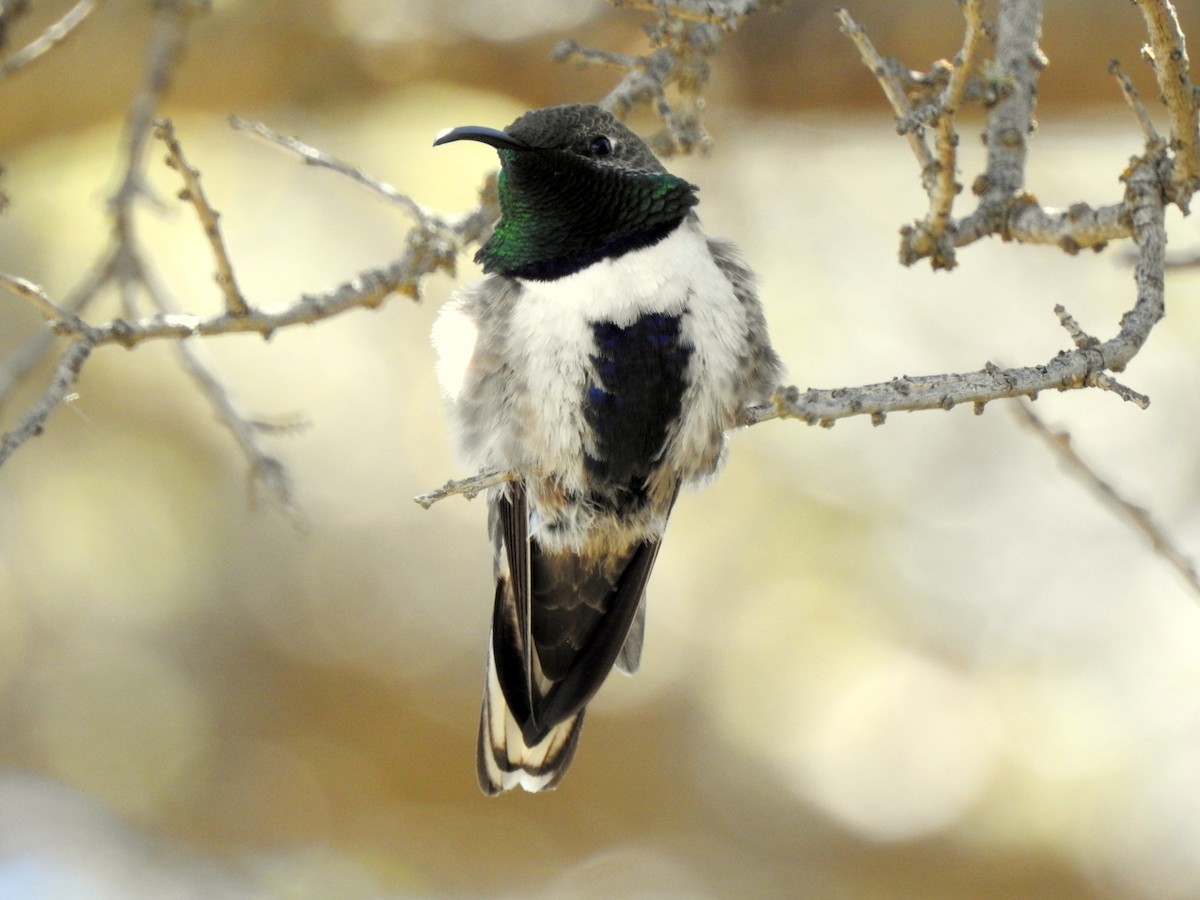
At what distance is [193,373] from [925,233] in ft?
5.09

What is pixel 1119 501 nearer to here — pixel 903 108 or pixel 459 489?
pixel 903 108

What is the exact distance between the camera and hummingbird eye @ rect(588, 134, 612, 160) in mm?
2502

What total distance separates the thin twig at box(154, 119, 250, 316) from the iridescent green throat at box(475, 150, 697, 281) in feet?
1.72

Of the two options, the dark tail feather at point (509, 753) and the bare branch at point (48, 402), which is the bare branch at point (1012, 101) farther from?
the bare branch at point (48, 402)

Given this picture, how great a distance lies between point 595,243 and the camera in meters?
2.47

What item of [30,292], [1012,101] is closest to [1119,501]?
[1012,101]

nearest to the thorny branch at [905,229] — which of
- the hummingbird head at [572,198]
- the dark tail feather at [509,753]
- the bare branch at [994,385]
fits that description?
the bare branch at [994,385]

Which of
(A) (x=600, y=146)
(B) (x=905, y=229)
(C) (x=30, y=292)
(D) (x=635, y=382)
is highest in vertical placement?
(A) (x=600, y=146)

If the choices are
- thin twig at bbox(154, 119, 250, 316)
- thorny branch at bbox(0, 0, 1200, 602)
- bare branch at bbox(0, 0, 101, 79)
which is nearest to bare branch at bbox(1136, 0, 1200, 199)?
thorny branch at bbox(0, 0, 1200, 602)

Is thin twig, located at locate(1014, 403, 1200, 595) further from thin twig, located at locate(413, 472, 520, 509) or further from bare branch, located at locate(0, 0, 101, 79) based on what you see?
bare branch, located at locate(0, 0, 101, 79)

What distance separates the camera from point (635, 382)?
7.57 ft

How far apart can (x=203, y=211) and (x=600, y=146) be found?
773 mm

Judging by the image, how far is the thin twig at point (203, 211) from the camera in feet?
6.59

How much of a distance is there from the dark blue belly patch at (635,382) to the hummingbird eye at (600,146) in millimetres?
377
